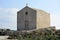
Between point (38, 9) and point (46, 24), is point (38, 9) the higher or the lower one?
the higher one

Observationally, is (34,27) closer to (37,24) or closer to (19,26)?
(37,24)

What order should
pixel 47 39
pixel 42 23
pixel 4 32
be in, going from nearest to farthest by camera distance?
1. pixel 47 39
2. pixel 4 32
3. pixel 42 23

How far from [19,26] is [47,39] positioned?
14.2m

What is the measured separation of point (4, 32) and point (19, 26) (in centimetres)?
307

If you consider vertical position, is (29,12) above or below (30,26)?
above

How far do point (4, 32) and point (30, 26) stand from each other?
3755 millimetres

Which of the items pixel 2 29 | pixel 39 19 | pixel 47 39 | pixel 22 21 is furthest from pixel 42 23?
pixel 47 39

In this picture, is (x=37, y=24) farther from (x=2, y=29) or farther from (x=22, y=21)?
(x=2, y=29)

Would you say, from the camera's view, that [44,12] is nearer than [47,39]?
No

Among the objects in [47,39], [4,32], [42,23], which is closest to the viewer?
[47,39]

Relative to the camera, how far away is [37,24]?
92.9 ft

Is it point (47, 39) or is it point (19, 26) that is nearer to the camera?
point (47, 39)

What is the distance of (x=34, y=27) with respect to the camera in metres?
28.2

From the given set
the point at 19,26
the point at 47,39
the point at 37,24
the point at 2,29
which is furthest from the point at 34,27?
the point at 47,39
